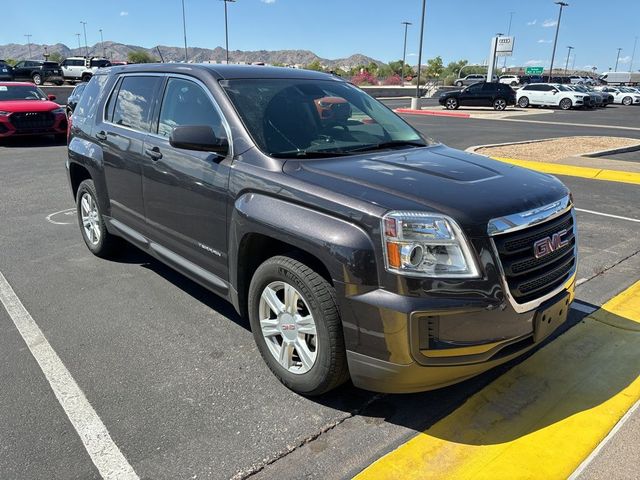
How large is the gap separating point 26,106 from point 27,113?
19 cm

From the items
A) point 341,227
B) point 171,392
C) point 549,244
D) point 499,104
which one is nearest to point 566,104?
point 499,104

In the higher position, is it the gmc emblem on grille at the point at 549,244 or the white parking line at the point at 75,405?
the gmc emblem on grille at the point at 549,244

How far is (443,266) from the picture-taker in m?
2.54

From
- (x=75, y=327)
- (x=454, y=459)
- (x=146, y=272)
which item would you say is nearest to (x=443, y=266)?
(x=454, y=459)

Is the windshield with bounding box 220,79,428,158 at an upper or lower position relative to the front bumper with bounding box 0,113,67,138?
upper

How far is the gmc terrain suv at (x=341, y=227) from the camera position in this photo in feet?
8.34

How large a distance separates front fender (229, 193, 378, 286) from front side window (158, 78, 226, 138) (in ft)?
2.19

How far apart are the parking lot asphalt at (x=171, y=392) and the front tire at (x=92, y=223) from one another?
0.16 m

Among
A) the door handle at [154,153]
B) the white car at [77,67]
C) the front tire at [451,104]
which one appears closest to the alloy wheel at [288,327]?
the door handle at [154,153]

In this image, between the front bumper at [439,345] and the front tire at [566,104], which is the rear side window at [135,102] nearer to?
the front bumper at [439,345]

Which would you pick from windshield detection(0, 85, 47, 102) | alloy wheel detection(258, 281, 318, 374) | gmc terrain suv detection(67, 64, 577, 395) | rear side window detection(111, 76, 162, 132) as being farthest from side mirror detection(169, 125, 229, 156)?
windshield detection(0, 85, 47, 102)

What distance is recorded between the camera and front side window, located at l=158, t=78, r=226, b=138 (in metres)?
3.65

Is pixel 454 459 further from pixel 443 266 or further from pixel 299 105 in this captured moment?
pixel 299 105

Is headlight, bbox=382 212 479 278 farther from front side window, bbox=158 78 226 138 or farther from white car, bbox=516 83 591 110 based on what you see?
white car, bbox=516 83 591 110
